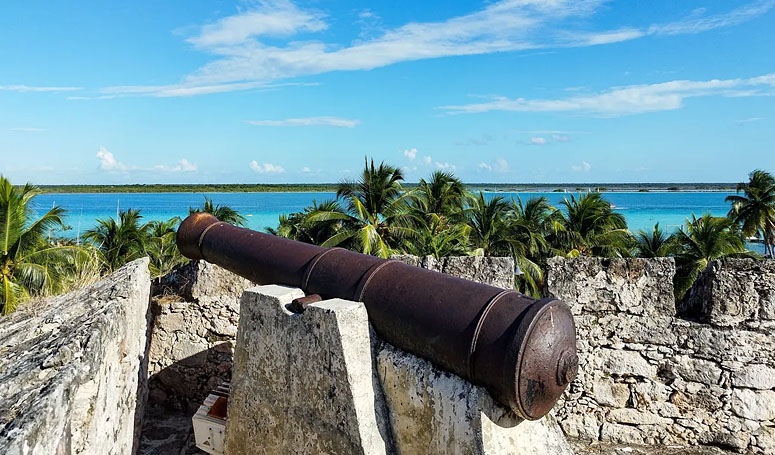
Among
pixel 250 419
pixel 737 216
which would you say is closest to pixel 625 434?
pixel 250 419

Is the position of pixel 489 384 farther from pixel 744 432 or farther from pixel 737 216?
pixel 737 216

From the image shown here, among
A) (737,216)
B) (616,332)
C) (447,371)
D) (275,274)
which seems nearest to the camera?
(447,371)

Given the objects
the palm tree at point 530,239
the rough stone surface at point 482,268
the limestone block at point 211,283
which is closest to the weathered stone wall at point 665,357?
the rough stone surface at point 482,268

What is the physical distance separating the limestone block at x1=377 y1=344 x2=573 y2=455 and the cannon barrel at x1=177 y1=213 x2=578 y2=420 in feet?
0.28

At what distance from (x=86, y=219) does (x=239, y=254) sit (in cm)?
8334

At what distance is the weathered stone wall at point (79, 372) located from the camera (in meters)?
2.27

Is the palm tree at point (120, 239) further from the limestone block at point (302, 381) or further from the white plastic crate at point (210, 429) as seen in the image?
the limestone block at point (302, 381)

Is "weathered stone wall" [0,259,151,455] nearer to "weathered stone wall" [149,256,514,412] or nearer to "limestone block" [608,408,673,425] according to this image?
"weathered stone wall" [149,256,514,412]

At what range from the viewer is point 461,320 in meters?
3.17

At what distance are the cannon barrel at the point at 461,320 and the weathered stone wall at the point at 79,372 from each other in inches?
48.3

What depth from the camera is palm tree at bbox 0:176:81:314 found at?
38.6 feet

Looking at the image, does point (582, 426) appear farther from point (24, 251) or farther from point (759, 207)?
point (759, 207)

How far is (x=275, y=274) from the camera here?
4402 mm

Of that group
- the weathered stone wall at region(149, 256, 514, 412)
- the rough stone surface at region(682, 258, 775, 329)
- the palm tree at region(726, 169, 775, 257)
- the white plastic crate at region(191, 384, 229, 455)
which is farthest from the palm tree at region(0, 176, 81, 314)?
the palm tree at region(726, 169, 775, 257)
